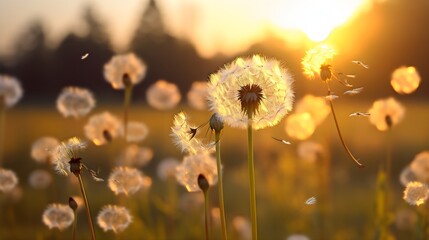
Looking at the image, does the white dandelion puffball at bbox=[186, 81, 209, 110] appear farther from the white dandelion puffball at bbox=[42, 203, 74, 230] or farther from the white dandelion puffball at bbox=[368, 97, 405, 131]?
the white dandelion puffball at bbox=[42, 203, 74, 230]

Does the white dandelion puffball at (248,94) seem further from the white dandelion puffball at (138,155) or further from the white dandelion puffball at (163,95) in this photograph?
the white dandelion puffball at (163,95)

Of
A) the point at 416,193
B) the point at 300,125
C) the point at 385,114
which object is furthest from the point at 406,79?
the point at 416,193

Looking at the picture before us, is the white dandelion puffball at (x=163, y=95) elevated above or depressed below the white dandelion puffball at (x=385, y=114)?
above

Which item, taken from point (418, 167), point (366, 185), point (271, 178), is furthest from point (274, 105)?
point (366, 185)

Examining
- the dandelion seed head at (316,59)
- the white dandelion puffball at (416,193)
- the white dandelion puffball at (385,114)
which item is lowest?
the white dandelion puffball at (416,193)

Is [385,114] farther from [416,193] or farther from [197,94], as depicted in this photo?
[197,94]

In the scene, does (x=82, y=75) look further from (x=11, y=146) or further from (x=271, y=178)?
(x=271, y=178)

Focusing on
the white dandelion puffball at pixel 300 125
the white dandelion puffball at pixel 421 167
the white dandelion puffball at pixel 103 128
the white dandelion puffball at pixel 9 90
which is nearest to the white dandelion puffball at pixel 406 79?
the white dandelion puffball at pixel 421 167
